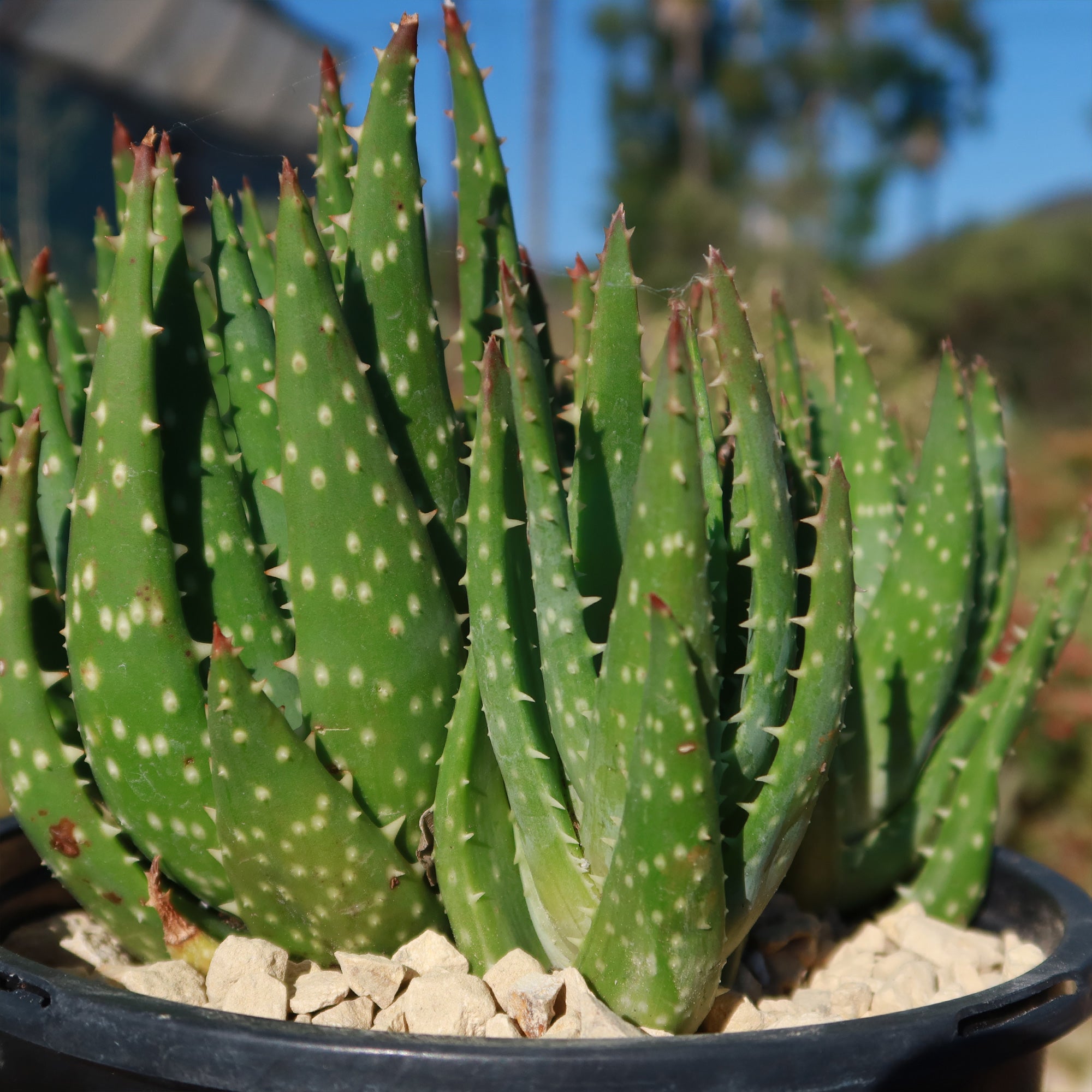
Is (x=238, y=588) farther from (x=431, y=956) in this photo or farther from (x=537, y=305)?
(x=537, y=305)

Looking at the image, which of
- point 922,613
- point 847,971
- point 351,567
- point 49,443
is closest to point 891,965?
point 847,971

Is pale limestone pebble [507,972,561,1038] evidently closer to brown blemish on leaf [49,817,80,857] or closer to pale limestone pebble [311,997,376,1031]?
pale limestone pebble [311,997,376,1031]

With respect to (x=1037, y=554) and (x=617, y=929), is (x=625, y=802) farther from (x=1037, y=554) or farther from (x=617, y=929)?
(x=1037, y=554)

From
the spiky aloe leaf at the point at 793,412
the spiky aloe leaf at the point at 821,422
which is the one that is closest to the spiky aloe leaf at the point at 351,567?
the spiky aloe leaf at the point at 793,412

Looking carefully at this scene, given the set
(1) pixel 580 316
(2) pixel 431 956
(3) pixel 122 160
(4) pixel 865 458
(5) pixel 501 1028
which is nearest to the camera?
(5) pixel 501 1028

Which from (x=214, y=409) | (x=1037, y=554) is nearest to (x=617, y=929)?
(x=214, y=409)

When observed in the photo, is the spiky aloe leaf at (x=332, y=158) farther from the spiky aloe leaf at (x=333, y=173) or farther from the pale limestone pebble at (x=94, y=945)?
the pale limestone pebble at (x=94, y=945)
